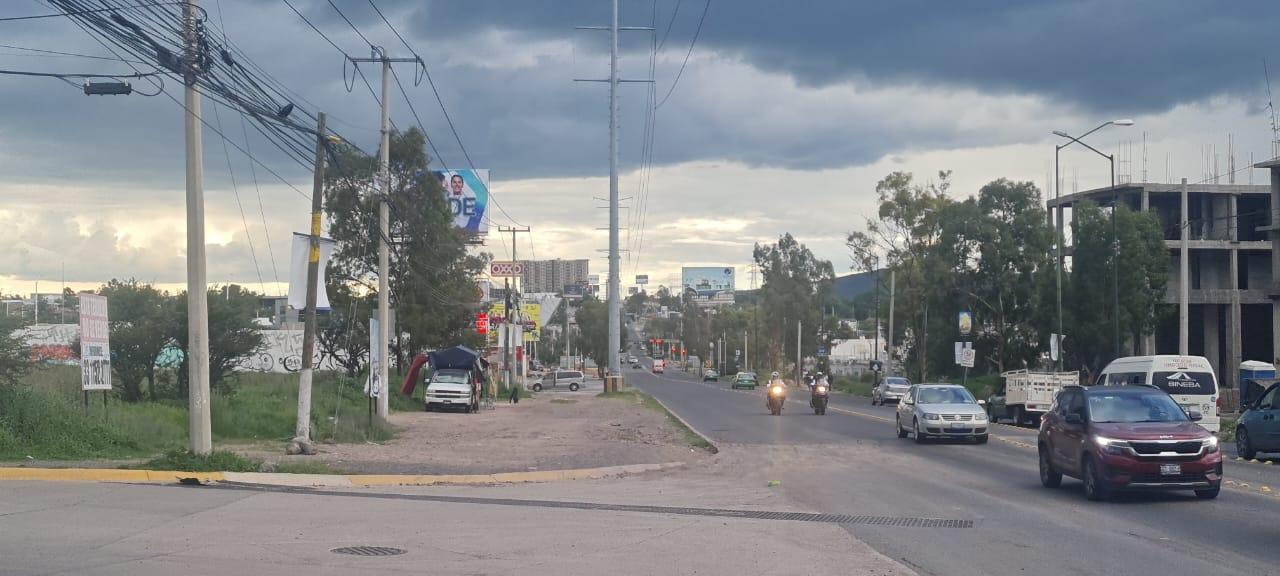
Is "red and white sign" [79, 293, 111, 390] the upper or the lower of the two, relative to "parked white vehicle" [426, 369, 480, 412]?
upper

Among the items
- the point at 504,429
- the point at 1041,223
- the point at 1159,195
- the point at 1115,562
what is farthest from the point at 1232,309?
the point at 1115,562

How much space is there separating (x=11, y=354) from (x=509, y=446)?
36.1 ft

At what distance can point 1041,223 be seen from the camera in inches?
2724

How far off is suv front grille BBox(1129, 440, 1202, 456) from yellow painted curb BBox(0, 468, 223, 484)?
13759 mm

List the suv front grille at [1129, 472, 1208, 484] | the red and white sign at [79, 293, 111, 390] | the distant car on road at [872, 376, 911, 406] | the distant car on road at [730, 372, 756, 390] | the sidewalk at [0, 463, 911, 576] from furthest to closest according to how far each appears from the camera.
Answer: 1. the distant car on road at [730, 372, 756, 390]
2. the distant car on road at [872, 376, 911, 406]
3. the red and white sign at [79, 293, 111, 390]
4. the suv front grille at [1129, 472, 1208, 484]
5. the sidewalk at [0, 463, 911, 576]

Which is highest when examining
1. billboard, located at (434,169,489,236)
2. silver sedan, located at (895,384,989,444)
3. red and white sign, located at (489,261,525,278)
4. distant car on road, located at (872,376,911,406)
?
billboard, located at (434,169,489,236)

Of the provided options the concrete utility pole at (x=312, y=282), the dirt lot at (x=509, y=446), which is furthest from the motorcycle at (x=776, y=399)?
the concrete utility pole at (x=312, y=282)

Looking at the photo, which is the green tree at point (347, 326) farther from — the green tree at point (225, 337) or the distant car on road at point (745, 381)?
the distant car on road at point (745, 381)

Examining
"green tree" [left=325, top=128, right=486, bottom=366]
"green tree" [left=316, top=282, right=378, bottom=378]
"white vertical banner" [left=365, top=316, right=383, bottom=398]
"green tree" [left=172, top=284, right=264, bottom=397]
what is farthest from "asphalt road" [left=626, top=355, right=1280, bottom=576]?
"green tree" [left=316, top=282, right=378, bottom=378]

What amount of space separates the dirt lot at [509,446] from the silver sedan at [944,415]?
6098 mm

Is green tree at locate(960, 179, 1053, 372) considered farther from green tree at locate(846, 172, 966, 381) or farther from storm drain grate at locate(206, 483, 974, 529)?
storm drain grate at locate(206, 483, 974, 529)

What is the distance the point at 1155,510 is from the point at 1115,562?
454cm

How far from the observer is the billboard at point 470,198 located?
217ft

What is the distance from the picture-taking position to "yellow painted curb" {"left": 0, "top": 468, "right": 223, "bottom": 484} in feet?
56.9
